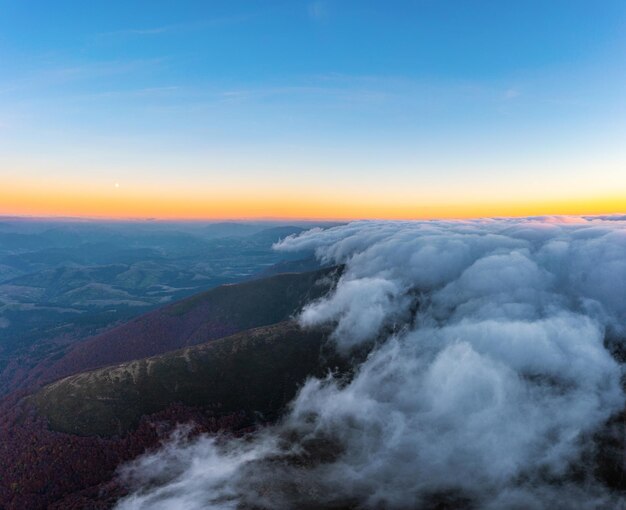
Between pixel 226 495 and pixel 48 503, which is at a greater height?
pixel 226 495

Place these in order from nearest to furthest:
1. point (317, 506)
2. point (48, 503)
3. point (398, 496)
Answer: point (317, 506)
point (398, 496)
point (48, 503)

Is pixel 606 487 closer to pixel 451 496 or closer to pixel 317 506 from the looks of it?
pixel 451 496

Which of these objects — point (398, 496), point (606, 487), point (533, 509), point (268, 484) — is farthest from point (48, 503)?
point (606, 487)

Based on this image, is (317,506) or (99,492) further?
(99,492)

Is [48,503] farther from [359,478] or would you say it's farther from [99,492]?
[359,478]

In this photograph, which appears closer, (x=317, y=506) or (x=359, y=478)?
(x=317, y=506)

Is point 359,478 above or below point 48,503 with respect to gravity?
above

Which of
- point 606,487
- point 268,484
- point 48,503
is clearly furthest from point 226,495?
point 606,487

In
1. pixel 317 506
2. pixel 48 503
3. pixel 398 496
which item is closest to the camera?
pixel 317 506
